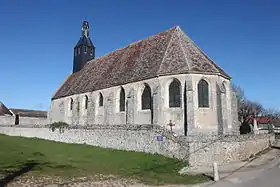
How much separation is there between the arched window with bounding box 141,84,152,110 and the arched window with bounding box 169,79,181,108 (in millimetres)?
2405

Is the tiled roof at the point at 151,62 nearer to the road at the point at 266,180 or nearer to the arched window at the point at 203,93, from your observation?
the arched window at the point at 203,93

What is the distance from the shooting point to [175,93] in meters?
27.0

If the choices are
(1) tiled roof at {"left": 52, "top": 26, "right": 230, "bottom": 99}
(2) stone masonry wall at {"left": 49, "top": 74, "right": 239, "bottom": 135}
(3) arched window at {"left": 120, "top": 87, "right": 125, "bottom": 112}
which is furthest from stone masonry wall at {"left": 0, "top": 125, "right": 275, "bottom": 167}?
(1) tiled roof at {"left": 52, "top": 26, "right": 230, "bottom": 99}

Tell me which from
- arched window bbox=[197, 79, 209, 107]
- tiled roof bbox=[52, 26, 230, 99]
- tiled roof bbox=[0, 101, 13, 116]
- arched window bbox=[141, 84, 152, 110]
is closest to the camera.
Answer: arched window bbox=[197, 79, 209, 107]

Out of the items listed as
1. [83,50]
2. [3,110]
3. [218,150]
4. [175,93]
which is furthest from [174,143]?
[3,110]

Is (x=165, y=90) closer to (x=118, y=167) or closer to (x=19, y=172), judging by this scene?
(x=118, y=167)

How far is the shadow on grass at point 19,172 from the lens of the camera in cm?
1124

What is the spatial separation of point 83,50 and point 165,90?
24.3 metres

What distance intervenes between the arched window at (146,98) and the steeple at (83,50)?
Answer: 20751 millimetres

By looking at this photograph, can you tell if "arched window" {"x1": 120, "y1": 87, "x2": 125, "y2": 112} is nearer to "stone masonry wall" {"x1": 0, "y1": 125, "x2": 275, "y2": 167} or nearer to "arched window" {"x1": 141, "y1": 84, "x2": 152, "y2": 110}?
"arched window" {"x1": 141, "y1": 84, "x2": 152, "y2": 110}

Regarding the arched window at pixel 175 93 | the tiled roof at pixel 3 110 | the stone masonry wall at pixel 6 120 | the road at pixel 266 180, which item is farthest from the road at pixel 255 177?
the tiled roof at pixel 3 110

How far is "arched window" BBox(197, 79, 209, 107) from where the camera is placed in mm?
26438

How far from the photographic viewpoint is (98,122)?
113ft

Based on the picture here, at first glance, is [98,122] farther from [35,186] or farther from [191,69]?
[35,186]
